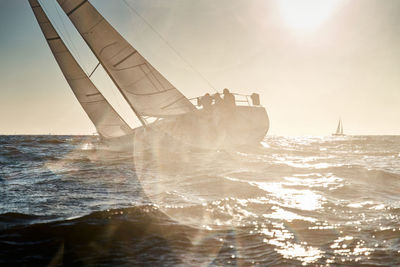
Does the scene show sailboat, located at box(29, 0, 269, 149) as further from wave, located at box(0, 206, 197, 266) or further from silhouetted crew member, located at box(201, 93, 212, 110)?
wave, located at box(0, 206, 197, 266)

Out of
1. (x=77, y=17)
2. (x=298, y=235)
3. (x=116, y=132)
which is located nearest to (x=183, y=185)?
(x=298, y=235)

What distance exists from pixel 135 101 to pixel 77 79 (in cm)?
616

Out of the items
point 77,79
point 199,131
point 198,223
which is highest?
point 77,79

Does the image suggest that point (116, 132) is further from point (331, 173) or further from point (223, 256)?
point (223, 256)

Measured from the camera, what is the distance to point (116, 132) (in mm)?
22125

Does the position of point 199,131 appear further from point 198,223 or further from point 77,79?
point 198,223

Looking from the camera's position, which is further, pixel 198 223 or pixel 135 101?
pixel 135 101

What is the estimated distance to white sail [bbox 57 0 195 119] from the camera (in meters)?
16.1

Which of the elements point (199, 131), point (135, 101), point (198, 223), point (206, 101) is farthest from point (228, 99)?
point (198, 223)

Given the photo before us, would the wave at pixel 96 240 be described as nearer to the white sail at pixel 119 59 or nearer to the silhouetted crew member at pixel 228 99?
the white sail at pixel 119 59

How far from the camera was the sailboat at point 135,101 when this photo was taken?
16172 millimetres

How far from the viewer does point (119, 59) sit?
53.1 ft

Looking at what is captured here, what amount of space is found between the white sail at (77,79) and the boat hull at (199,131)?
2.18m

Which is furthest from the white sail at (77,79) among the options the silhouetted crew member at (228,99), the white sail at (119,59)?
the silhouetted crew member at (228,99)
